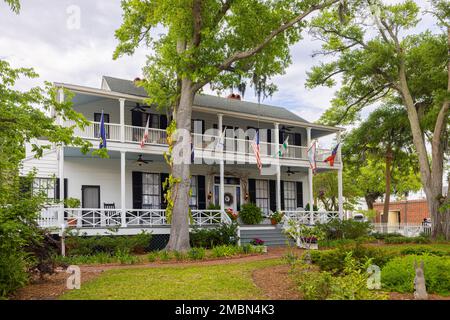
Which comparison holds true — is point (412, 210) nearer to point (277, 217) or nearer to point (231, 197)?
point (231, 197)

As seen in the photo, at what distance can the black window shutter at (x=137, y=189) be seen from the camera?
64.4ft

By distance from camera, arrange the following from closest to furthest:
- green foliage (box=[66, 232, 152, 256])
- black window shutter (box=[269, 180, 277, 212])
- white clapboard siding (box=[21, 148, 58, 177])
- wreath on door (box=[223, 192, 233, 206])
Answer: green foliage (box=[66, 232, 152, 256]), white clapboard siding (box=[21, 148, 58, 177]), wreath on door (box=[223, 192, 233, 206]), black window shutter (box=[269, 180, 277, 212])

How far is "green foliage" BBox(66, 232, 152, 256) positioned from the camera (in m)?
14.4

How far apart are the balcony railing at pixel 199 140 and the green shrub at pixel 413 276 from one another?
37.9 feet

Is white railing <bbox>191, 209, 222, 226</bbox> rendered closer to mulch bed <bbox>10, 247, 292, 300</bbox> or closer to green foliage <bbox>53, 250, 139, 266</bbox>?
mulch bed <bbox>10, 247, 292, 300</bbox>

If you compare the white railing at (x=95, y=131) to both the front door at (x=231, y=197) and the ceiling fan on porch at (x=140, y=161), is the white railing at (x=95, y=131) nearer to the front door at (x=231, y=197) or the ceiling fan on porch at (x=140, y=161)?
the ceiling fan on porch at (x=140, y=161)

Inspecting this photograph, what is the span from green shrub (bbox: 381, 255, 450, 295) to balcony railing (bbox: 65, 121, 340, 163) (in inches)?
455

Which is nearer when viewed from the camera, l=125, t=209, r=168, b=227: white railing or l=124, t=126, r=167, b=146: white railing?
l=125, t=209, r=168, b=227: white railing

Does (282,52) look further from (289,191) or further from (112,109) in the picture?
(289,191)

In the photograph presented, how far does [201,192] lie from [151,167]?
108 inches

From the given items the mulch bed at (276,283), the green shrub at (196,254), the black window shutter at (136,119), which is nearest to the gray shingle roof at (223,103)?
the black window shutter at (136,119)

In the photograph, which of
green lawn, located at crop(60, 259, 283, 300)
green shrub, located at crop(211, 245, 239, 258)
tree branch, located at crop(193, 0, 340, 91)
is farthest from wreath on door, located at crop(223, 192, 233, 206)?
green lawn, located at crop(60, 259, 283, 300)

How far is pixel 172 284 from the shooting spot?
28.3 ft

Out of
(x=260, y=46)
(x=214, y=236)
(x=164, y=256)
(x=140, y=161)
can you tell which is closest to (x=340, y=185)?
(x=214, y=236)
